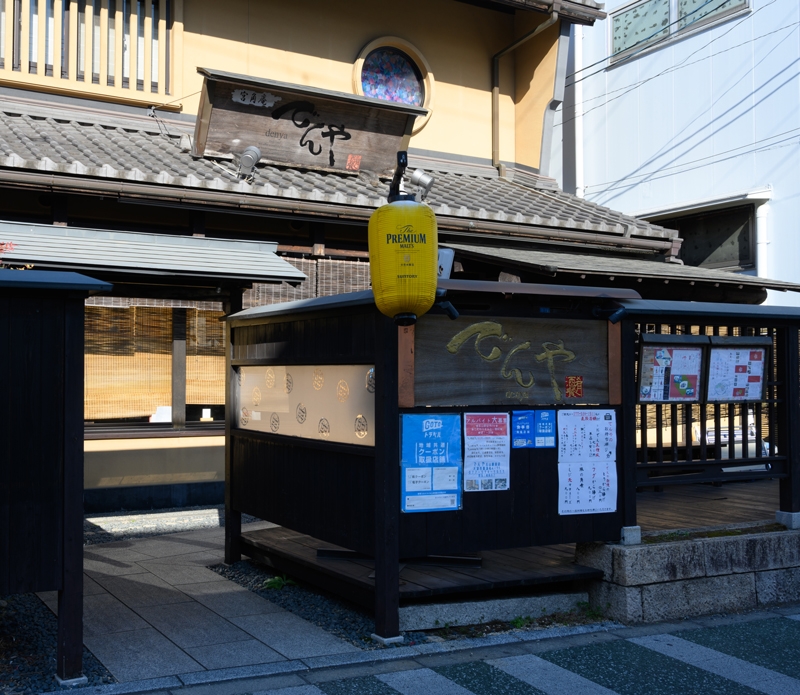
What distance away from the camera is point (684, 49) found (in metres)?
18.2

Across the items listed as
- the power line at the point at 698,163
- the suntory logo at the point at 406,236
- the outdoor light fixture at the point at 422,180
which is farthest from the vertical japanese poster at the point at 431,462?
the power line at the point at 698,163

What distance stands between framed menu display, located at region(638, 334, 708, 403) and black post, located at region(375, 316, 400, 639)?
2.38 m

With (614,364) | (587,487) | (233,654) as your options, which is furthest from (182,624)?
(614,364)

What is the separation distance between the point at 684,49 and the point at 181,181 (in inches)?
508

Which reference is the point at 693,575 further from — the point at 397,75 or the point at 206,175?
the point at 397,75

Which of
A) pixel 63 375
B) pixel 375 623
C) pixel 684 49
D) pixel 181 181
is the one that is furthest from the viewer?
pixel 684 49

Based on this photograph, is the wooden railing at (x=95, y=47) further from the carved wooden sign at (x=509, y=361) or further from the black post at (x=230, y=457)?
the carved wooden sign at (x=509, y=361)

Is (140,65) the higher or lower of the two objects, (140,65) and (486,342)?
the higher

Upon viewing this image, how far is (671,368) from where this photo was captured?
735 cm

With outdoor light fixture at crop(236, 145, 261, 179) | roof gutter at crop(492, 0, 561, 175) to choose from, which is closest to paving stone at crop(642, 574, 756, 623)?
outdoor light fixture at crop(236, 145, 261, 179)

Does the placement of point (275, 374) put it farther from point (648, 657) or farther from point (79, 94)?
point (79, 94)

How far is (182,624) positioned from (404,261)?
11.0ft

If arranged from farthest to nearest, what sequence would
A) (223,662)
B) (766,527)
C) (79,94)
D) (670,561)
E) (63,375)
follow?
(79,94)
(766,527)
(670,561)
(223,662)
(63,375)

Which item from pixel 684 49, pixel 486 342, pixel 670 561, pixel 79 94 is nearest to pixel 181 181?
pixel 79 94
